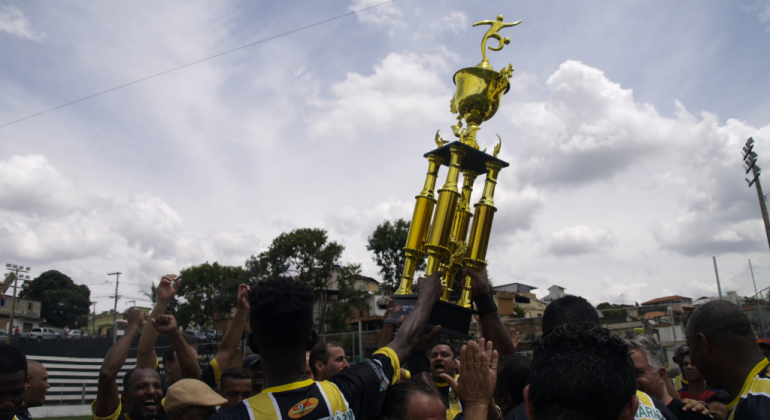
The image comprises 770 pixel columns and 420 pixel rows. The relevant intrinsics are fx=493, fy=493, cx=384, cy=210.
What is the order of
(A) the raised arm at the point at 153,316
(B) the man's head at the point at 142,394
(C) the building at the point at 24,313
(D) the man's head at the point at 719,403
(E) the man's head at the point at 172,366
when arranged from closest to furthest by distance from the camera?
1. (D) the man's head at the point at 719,403
2. (B) the man's head at the point at 142,394
3. (A) the raised arm at the point at 153,316
4. (E) the man's head at the point at 172,366
5. (C) the building at the point at 24,313

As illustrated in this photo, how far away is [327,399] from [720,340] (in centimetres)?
217

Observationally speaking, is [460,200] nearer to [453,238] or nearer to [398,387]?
[453,238]

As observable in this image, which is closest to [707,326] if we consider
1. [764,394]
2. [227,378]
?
[764,394]

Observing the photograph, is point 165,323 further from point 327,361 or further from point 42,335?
point 42,335

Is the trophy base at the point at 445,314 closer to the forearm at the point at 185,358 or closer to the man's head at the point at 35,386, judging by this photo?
the forearm at the point at 185,358

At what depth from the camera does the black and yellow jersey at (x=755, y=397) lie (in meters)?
2.40

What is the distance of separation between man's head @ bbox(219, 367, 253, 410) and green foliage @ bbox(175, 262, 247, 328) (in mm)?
36558

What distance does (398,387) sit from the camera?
259 cm

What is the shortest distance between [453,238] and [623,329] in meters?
10.7

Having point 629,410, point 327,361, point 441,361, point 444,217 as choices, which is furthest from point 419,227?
point 629,410

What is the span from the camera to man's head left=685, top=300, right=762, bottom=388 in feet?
8.84

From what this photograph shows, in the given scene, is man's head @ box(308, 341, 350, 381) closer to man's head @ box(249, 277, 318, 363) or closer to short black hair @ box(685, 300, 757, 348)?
man's head @ box(249, 277, 318, 363)

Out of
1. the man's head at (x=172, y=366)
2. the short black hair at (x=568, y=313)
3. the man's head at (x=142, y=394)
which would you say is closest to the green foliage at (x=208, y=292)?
Answer: the man's head at (x=172, y=366)

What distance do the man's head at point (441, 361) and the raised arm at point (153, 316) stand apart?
2.35 meters
